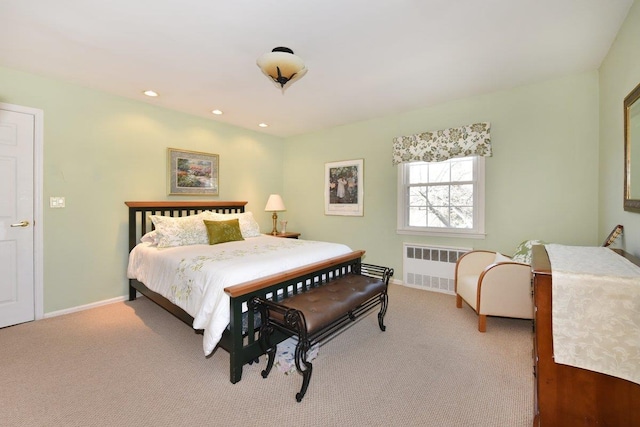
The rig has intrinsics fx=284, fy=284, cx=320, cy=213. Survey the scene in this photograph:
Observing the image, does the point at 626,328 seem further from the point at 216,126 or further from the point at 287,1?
the point at 216,126

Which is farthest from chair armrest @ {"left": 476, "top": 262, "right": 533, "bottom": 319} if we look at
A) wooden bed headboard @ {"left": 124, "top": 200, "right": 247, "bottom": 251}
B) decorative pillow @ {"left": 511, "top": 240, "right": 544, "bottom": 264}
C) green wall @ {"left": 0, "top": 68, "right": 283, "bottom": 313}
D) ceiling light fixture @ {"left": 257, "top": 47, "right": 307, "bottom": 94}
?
green wall @ {"left": 0, "top": 68, "right": 283, "bottom": 313}

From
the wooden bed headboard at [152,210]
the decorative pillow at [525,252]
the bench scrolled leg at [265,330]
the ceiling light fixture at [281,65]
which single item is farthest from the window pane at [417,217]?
the wooden bed headboard at [152,210]

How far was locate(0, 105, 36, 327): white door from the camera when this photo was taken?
2.70m

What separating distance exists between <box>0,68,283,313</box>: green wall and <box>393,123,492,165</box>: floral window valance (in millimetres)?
2987

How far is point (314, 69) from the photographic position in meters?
2.71

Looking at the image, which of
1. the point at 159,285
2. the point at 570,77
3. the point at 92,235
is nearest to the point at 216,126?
the point at 92,235

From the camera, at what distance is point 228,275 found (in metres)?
2.02

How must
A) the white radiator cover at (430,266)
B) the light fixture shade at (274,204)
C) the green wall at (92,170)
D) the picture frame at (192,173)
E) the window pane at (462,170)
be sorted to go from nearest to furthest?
the green wall at (92,170)
the window pane at (462,170)
the white radiator cover at (430,266)
the picture frame at (192,173)
the light fixture shade at (274,204)

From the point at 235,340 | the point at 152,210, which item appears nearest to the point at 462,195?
the point at 235,340

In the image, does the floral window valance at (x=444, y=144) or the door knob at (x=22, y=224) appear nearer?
the door knob at (x=22, y=224)

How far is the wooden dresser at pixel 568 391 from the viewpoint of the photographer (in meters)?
1.25

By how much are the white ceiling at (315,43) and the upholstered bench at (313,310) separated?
1989mm

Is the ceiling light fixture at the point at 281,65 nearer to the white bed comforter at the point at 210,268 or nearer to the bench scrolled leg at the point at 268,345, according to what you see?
the white bed comforter at the point at 210,268

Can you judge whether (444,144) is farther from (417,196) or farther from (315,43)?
(315,43)
